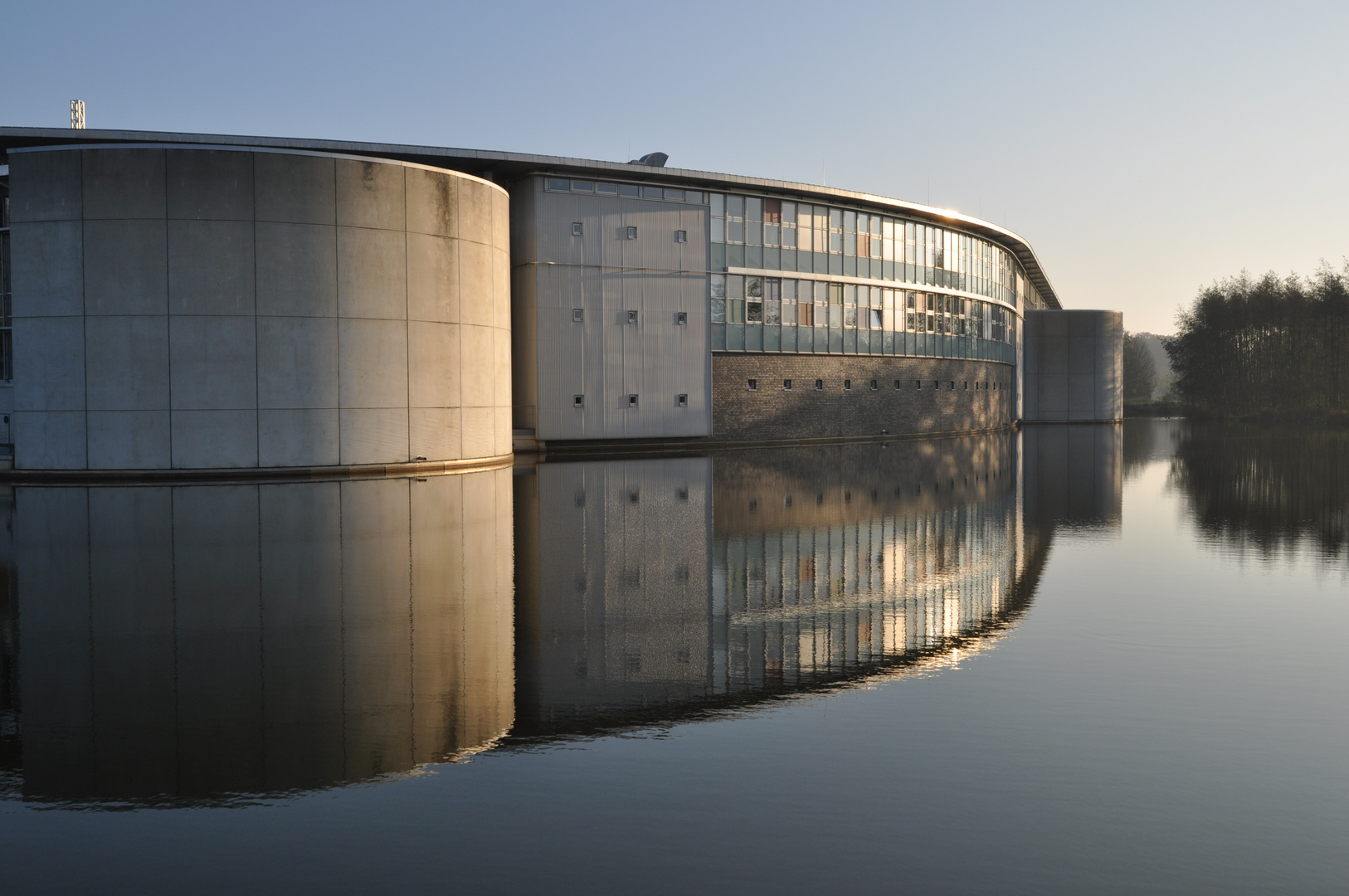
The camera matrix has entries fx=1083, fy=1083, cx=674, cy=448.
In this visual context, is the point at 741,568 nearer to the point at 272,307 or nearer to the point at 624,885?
the point at 624,885

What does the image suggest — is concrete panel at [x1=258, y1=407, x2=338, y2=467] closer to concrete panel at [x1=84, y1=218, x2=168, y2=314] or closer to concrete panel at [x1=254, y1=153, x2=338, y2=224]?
concrete panel at [x1=84, y1=218, x2=168, y2=314]

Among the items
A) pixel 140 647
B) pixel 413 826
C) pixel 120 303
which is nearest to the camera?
pixel 413 826

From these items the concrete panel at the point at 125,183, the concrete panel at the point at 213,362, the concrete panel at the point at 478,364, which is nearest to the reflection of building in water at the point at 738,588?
the concrete panel at the point at 478,364

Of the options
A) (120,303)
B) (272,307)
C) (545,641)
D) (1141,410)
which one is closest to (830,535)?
(545,641)

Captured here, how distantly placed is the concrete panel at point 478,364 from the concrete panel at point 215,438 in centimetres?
553

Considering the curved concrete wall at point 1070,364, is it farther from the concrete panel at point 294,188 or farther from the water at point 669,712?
the water at point 669,712

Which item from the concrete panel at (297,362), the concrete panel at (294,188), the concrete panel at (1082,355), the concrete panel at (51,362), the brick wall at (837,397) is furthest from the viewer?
the concrete panel at (1082,355)

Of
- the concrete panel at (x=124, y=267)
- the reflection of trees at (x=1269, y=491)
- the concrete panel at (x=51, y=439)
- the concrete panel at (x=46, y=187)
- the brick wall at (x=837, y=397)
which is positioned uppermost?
the concrete panel at (x=46, y=187)

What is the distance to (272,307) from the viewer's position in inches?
959

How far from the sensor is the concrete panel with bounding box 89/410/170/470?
23.7 meters

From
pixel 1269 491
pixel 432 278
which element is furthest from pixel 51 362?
pixel 1269 491

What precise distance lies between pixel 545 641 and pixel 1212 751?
190 inches

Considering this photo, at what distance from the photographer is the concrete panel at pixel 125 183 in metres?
23.4

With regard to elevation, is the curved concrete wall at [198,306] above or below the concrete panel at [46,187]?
below
